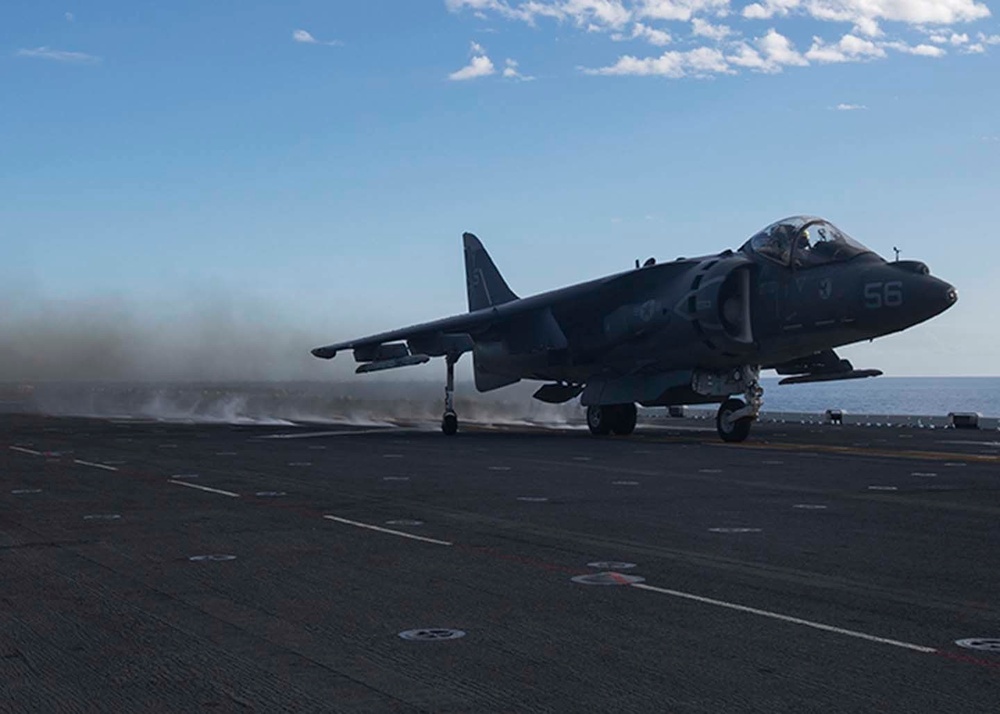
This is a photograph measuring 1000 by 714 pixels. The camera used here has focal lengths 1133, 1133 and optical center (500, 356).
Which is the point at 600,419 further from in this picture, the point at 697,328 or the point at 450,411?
the point at 697,328

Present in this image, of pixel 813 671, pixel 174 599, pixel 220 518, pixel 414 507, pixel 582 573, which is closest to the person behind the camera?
pixel 813 671

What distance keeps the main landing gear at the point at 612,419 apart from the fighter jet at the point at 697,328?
0.15 feet

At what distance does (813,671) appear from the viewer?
6.67 metres

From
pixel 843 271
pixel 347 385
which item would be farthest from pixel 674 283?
pixel 347 385

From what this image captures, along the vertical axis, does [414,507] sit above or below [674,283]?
below

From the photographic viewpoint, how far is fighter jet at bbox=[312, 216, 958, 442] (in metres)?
27.0

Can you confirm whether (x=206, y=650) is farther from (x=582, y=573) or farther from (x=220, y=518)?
(x=220, y=518)

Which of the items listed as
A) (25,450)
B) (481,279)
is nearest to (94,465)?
(25,450)

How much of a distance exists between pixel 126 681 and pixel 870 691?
4.19m

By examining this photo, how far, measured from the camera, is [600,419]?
119 feet

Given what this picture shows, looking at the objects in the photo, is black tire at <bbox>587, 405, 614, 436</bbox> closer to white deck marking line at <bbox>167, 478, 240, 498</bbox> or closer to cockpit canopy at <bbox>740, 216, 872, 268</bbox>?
cockpit canopy at <bbox>740, 216, 872, 268</bbox>

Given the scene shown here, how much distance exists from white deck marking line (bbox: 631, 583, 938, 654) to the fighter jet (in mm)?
18553

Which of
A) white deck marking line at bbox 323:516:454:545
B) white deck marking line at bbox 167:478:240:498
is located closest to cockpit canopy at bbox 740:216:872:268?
white deck marking line at bbox 167:478:240:498

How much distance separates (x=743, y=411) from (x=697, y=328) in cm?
258
